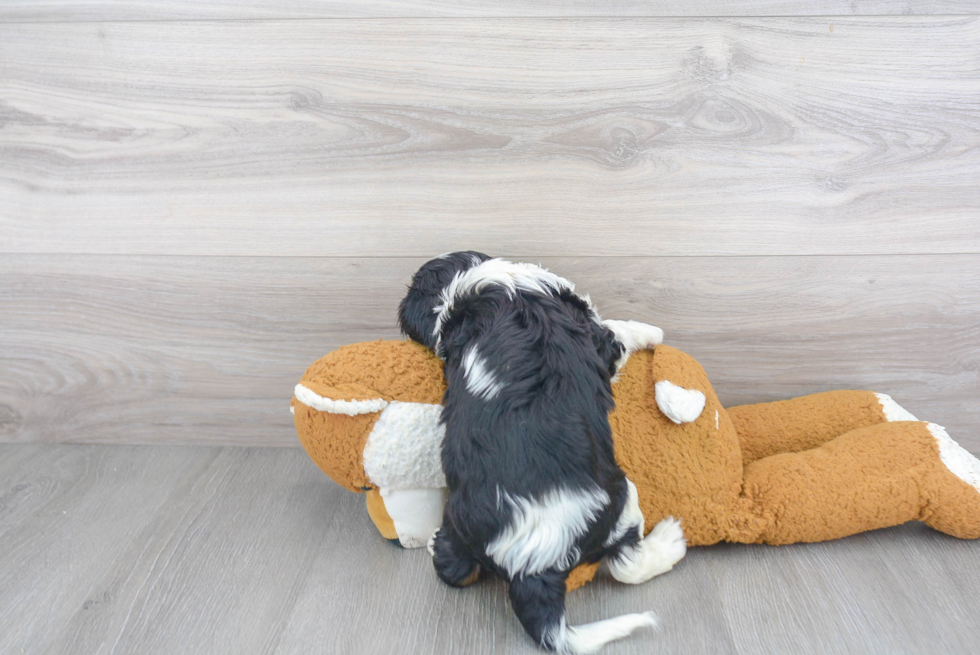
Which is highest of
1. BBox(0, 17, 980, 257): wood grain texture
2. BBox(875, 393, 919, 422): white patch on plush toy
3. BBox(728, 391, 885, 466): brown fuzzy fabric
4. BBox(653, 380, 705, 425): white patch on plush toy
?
BBox(0, 17, 980, 257): wood grain texture

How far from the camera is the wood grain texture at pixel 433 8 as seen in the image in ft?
3.29

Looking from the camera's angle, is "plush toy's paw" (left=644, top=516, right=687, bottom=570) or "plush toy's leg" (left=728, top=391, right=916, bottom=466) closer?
"plush toy's paw" (left=644, top=516, right=687, bottom=570)

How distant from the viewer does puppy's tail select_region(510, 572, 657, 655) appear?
2.49 ft

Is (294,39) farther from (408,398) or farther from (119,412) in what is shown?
(119,412)

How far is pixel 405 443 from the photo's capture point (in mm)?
897

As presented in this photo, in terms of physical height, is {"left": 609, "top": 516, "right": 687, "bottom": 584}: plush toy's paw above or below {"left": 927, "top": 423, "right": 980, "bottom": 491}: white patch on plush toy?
below

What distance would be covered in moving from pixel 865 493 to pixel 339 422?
28.2 inches

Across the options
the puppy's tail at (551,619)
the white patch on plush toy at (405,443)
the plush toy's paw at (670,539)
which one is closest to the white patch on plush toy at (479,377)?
the white patch on plush toy at (405,443)

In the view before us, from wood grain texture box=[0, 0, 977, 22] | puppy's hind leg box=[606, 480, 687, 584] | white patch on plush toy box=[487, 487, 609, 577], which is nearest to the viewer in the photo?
white patch on plush toy box=[487, 487, 609, 577]

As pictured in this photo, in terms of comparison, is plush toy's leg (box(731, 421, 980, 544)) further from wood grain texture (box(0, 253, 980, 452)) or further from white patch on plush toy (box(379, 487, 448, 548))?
white patch on plush toy (box(379, 487, 448, 548))

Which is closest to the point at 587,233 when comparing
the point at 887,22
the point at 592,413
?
the point at 592,413

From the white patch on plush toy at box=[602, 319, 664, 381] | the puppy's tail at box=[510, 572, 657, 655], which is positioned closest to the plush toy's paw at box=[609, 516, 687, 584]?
the puppy's tail at box=[510, 572, 657, 655]

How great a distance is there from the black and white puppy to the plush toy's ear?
117mm

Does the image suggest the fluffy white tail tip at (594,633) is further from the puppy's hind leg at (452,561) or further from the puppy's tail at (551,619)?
the puppy's hind leg at (452,561)
